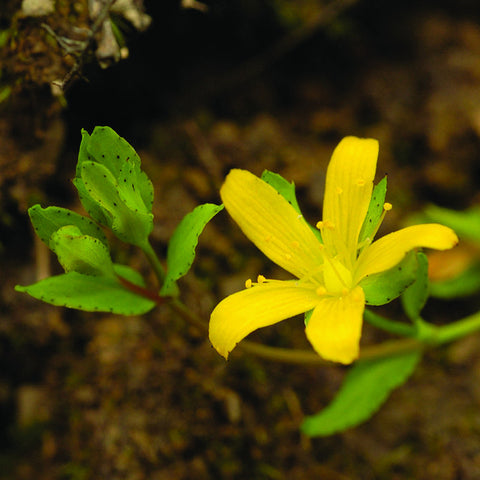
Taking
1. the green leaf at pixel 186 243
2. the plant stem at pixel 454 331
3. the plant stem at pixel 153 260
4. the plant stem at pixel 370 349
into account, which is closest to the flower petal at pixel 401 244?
the plant stem at pixel 370 349

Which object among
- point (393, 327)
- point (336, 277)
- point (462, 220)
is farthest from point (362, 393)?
point (462, 220)

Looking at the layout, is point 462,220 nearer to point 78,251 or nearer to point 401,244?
point 401,244

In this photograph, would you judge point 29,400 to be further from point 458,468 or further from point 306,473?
point 458,468

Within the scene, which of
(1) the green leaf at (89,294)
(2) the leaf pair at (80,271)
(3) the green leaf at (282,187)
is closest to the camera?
(2) the leaf pair at (80,271)

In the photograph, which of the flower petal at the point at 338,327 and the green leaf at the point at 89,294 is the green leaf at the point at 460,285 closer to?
the flower petal at the point at 338,327

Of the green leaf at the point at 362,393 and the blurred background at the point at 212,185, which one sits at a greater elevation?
the blurred background at the point at 212,185

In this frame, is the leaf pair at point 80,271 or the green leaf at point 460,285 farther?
the green leaf at point 460,285
